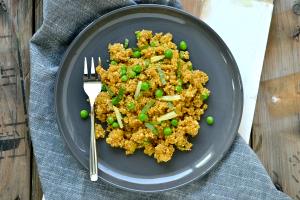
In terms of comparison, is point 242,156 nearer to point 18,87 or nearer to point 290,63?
point 290,63

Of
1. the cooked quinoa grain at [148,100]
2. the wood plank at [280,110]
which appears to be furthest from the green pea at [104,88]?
the wood plank at [280,110]

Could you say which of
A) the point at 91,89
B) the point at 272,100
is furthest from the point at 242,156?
the point at 91,89

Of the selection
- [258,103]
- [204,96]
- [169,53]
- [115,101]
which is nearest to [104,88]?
[115,101]

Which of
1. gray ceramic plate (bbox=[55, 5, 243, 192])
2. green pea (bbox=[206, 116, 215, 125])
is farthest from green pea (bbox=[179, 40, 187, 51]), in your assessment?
green pea (bbox=[206, 116, 215, 125])

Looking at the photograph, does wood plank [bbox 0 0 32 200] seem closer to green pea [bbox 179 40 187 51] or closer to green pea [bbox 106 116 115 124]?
green pea [bbox 106 116 115 124]

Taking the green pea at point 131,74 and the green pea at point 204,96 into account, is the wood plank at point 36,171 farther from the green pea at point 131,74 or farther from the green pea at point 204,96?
the green pea at point 204,96

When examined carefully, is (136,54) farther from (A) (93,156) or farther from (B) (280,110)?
(B) (280,110)
